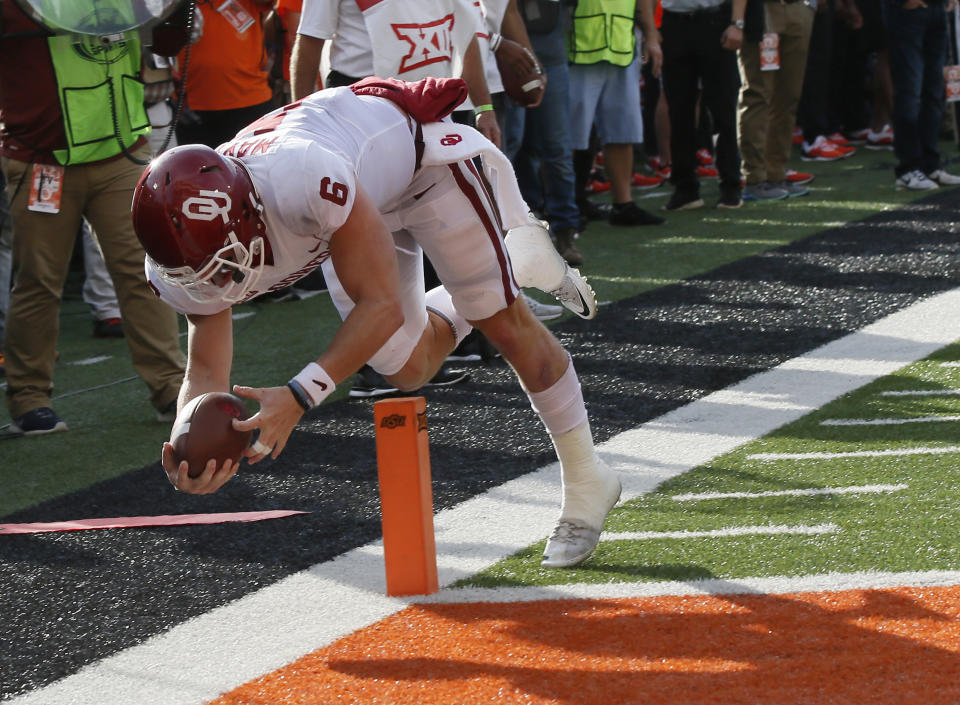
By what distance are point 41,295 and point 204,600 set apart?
2.36 meters

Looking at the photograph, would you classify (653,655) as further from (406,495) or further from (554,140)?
(554,140)

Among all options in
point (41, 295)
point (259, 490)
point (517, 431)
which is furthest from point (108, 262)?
point (517, 431)

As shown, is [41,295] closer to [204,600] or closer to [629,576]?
[204,600]

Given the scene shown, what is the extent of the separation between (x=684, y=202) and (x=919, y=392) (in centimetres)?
527

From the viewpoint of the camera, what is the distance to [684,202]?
10016 millimetres

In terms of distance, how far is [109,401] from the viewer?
610 cm

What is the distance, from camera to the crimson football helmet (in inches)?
109

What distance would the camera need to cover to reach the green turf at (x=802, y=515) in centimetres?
342

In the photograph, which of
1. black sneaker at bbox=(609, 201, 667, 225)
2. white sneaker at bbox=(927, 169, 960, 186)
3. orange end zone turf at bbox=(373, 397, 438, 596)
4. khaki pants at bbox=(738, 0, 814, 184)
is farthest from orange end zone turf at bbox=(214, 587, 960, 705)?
white sneaker at bbox=(927, 169, 960, 186)

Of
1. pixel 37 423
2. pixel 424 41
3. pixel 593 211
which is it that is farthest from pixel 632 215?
pixel 37 423

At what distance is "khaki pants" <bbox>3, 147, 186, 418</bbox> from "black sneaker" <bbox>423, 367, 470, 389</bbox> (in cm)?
109

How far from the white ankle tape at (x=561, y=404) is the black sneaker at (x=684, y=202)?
6534 mm

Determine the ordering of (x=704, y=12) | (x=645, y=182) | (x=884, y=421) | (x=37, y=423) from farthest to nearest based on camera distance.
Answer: (x=645, y=182) < (x=704, y=12) < (x=37, y=423) < (x=884, y=421)

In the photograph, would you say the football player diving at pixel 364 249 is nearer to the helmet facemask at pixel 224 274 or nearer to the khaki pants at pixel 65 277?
the helmet facemask at pixel 224 274
